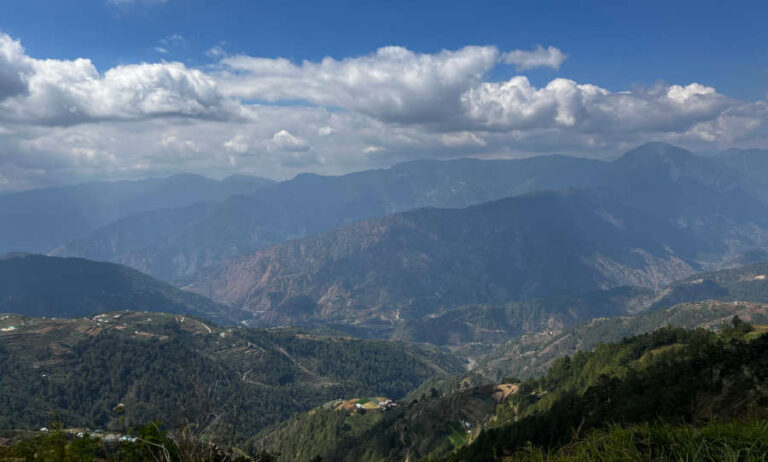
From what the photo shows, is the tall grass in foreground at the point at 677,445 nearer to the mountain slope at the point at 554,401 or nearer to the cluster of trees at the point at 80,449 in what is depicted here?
the cluster of trees at the point at 80,449

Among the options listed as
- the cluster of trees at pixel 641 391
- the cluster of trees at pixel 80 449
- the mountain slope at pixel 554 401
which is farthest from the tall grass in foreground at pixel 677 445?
the mountain slope at pixel 554 401

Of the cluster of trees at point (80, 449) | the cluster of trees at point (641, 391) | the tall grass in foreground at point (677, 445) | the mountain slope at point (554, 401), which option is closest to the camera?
the tall grass in foreground at point (677, 445)

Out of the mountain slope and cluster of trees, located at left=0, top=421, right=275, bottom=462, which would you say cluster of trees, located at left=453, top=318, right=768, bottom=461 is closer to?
the mountain slope

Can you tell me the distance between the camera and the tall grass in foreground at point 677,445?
897 centimetres

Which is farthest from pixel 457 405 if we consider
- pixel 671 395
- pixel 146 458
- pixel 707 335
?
pixel 146 458

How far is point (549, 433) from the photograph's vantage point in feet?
189

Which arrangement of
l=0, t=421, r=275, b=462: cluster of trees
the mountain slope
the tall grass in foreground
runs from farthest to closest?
the mountain slope → l=0, t=421, r=275, b=462: cluster of trees → the tall grass in foreground

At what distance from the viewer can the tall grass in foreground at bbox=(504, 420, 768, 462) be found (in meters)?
8.97

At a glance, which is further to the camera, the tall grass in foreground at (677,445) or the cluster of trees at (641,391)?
the cluster of trees at (641,391)

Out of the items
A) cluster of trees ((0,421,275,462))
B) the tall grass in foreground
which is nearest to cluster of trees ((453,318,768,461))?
the tall grass in foreground

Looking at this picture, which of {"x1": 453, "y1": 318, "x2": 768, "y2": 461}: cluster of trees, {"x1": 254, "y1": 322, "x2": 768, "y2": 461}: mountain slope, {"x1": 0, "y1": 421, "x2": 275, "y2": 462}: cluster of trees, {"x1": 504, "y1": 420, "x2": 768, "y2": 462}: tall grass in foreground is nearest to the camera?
{"x1": 504, "y1": 420, "x2": 768, "y2": 462}: tall grass in foreground

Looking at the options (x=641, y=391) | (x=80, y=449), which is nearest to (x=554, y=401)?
(x=641, y=391)

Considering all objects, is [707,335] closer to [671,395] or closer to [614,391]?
[614,391]

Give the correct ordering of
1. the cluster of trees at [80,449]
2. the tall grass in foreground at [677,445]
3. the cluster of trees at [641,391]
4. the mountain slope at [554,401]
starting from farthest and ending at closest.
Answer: the mountain slope at [554,401], the cluster of trees at [641,391], the cluster of trees at [80,449], the tall grass in foreground at [677,445]
